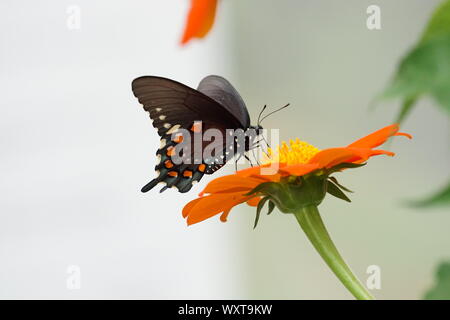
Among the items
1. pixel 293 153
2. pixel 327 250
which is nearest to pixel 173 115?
pixel 293 153

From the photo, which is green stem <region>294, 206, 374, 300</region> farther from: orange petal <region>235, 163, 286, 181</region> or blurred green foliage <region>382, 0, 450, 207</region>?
blurred green foliage <region>382, 0, 450, 207</region>

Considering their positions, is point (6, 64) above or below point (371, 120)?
above

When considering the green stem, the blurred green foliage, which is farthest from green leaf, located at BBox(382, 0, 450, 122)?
the green stem

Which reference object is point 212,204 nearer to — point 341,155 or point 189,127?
point 341,155

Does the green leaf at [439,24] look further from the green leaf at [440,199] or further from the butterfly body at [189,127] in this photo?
the butterfly body at [189,127]

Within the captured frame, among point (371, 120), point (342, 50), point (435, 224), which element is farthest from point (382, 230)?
point (342, 50)

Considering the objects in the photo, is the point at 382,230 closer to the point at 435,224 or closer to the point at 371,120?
the point at 435,224
